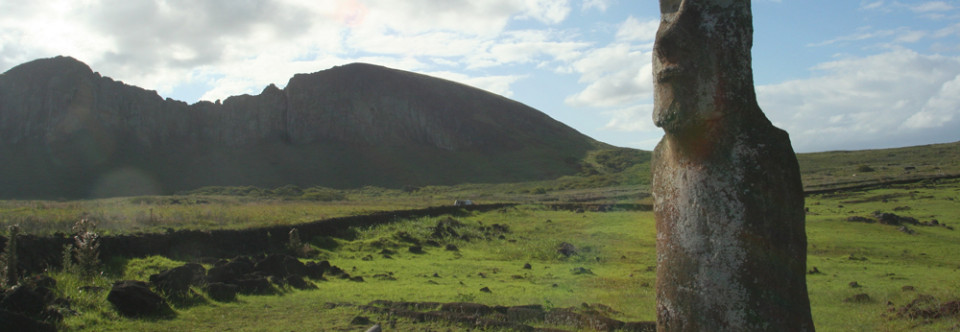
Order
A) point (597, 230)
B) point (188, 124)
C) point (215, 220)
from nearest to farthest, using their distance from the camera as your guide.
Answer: point (215, 220) → point (597, 230) → point (188, 124)

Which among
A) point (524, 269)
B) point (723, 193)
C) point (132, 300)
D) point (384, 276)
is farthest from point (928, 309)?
point (132, 300)

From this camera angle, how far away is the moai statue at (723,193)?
5.38 m

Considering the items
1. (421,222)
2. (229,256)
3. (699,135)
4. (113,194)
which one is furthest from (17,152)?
(699,135)

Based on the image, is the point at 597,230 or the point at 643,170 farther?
the point at 643,170

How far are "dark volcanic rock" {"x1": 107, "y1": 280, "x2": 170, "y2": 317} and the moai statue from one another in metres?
9.18

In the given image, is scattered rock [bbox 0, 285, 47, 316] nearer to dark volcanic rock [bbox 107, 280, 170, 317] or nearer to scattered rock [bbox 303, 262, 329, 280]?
dark volcanic rock [bbox 107, 280, 170, 317]

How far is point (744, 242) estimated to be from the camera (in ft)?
17.7

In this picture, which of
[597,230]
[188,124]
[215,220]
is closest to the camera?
[215,220]

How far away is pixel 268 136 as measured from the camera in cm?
13888

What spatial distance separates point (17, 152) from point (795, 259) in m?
131

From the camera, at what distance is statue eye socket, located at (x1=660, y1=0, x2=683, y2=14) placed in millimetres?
6215

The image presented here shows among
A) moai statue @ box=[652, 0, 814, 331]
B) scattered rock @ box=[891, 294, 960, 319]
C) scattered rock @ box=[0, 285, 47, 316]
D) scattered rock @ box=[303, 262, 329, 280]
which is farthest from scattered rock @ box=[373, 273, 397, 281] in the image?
moai statue @ box=[652, 0, 814, 331]

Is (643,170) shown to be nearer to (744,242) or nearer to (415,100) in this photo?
(415,100)

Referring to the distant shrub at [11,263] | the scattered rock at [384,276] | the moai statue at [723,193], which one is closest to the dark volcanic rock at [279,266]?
the scattered rock at [384,276]
